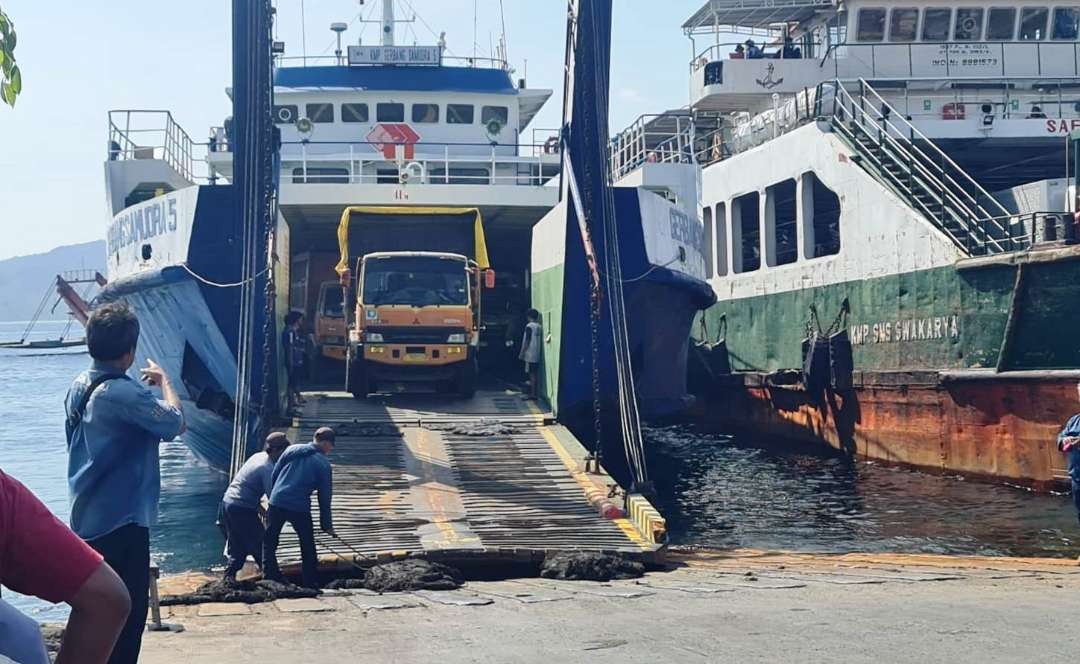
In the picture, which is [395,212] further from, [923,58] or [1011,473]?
[923,58]

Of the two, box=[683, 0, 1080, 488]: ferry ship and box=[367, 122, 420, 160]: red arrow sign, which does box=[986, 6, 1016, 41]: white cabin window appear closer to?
box=[683, 0, 1080, 488]: ferry ship

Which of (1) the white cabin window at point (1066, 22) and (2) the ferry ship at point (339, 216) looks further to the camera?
(1) the white cabin window at point (1066, 22)

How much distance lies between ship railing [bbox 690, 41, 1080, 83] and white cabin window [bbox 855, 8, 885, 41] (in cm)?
20

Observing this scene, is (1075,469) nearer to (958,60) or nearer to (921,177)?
(921,177)

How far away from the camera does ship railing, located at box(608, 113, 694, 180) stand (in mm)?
25364

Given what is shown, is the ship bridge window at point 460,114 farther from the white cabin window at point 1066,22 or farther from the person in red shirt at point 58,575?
the person in red shirt at point 58,575

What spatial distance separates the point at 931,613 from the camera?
284 inches

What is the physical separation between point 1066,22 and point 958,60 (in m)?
2.47

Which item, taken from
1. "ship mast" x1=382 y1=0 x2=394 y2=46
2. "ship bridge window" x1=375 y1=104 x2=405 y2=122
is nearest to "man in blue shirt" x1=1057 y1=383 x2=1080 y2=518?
"ship bridge window" x1=375 y1=104 x2=405 y2=122

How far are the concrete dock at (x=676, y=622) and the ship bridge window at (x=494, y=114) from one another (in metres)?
17.8

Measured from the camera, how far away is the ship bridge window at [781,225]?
26.3 meters

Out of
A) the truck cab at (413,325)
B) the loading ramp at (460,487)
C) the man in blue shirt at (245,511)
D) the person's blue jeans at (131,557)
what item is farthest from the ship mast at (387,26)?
the person's blue jeans at (131,557)

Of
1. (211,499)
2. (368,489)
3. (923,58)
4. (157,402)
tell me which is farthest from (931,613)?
(923,58)

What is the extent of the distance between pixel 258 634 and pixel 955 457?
13.0m
